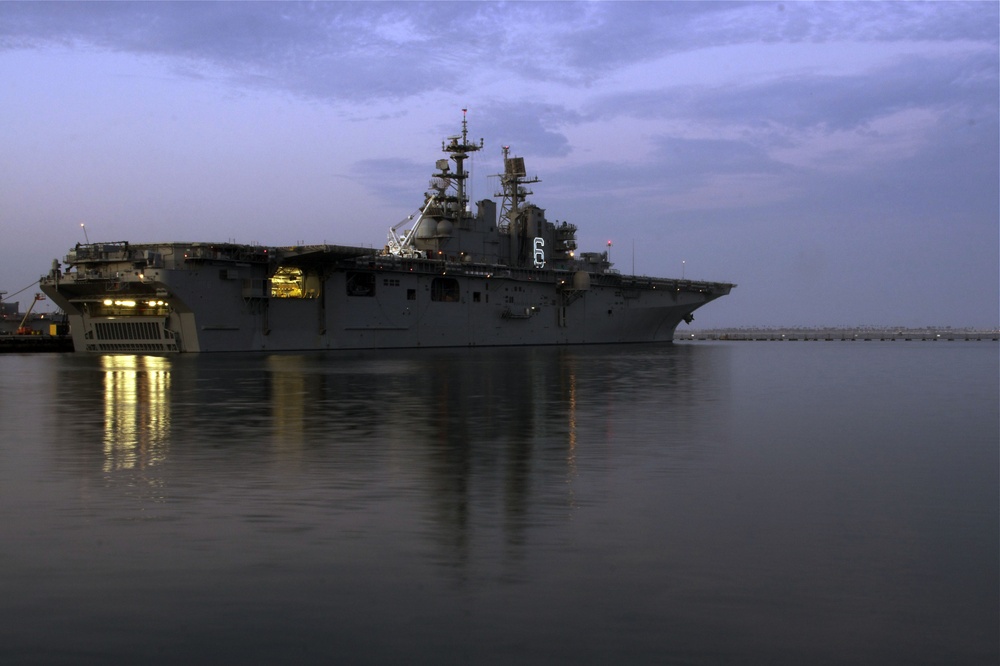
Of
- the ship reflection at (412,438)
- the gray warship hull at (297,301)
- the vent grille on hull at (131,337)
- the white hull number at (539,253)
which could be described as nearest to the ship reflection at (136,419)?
the ship reflection at (412,438)

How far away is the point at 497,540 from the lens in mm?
7090

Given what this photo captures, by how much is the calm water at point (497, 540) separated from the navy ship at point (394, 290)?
28989mm

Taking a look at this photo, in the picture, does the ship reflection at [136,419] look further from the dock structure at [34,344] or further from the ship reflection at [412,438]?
the dock structure at [34,344]

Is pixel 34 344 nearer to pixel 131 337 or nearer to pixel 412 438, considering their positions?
pixel 131 337

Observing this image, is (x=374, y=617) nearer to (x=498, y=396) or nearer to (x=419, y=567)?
(x=419, y=567)

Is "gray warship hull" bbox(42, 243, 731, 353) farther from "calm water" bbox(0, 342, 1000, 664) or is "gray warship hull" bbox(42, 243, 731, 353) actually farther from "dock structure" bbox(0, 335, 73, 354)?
"calm water" bbox(0, 342, 1000, 664)

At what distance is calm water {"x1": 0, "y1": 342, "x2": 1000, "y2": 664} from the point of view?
504 centimetres

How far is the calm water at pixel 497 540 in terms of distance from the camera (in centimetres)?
504

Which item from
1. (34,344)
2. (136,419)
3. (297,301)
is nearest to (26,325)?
(34,344)

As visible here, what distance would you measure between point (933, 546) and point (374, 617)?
443 centimetres

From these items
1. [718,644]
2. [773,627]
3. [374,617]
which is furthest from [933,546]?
[374,617]

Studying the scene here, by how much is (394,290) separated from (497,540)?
150 feet

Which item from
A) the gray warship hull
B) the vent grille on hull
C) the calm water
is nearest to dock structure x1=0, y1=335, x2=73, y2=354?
the gray warship hull

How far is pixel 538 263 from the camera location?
6350 centimetres
